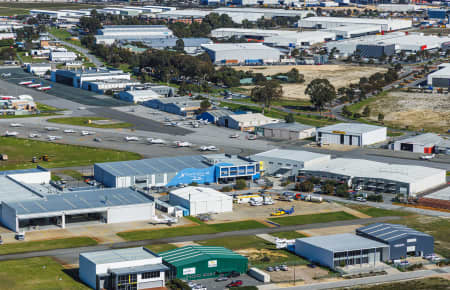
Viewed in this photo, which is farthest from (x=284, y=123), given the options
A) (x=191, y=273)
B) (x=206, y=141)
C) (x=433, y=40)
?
(x=433, y=40)

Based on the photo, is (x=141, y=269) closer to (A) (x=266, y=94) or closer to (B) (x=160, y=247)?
(B) (x=160, y=247)

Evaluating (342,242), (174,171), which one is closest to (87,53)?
(174,171)

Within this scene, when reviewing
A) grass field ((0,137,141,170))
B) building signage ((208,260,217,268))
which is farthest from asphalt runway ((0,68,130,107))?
building signage ((208,260,217,268))

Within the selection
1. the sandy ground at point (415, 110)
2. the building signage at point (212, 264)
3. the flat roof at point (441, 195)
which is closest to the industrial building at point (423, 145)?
the sandy ground at point (415, 110)

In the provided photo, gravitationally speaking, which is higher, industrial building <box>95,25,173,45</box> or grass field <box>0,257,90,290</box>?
industrial building <box>95,25,173,45</box>

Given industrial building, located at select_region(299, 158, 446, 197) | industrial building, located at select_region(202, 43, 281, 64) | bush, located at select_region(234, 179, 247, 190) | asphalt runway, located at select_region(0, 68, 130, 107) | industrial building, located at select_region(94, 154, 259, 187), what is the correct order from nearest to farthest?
industrial building, located at select_region(299, 158, 446, 197), industrial building, located at select_region(94, 154, 259, 187), bush, located at select_region(234, 179, 247, 190), asphalt runway, located at select_region(0, 68, 130, 107), industrial building, located at select_region(202, 43, 281, 64)

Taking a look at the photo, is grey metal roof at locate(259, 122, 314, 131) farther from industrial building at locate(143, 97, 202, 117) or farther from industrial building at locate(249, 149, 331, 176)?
industrial building at locate(143, 97, 202, 117)

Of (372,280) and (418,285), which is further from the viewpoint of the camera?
(372,280)
